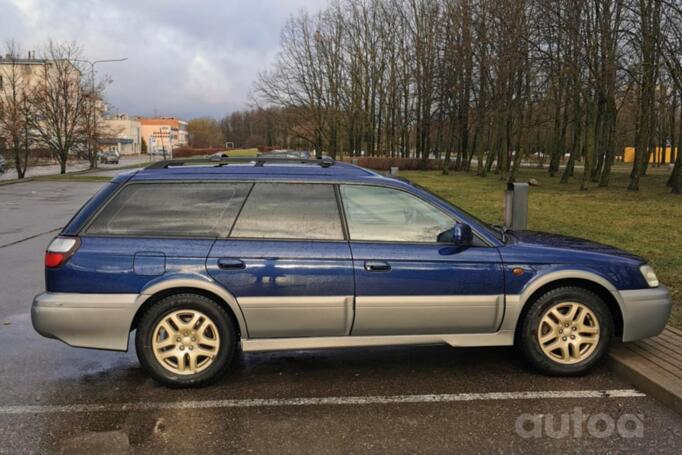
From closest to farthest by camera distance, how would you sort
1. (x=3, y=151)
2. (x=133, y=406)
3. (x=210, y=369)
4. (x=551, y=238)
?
1. (x=133, y=406)
2. (x=210, y=369)
3. (x=551, y=238)
4. (x=3, y=151)

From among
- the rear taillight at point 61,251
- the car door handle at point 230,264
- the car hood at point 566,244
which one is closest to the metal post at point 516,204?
the car hood at point 566,244

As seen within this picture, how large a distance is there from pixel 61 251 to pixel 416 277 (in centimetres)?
256

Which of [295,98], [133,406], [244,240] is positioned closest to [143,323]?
[133,406]

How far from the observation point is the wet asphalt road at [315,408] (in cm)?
338

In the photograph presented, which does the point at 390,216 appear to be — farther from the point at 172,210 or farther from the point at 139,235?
the point at 139,235

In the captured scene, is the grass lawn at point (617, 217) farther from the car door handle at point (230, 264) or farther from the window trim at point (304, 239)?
the car door handle at point (230, 264)

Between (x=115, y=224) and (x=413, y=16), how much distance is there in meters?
45.5

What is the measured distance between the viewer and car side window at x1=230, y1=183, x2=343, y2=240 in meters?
4.23

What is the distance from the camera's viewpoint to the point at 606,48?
21.6 metres

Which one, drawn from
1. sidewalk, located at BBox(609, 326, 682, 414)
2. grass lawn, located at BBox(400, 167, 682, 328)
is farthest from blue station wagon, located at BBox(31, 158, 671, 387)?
grass lawn, located at BBox(400, 167, 682, 328)

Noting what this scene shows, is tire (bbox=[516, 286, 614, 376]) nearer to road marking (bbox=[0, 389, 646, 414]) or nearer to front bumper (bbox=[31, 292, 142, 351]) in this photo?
road marking (bbox=[0, 389, 646, 414])

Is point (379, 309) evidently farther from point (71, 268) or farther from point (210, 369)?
point (71, 268)

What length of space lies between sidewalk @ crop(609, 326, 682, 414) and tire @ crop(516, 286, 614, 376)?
232 millimetres

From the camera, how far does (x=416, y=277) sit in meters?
4.16
